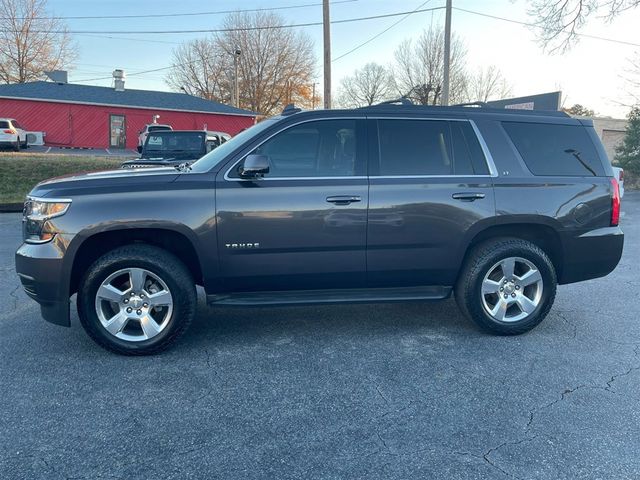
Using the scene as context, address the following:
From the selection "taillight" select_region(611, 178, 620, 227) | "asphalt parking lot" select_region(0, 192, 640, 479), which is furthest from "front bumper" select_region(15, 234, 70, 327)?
"taillight" select_region(611, 178, 620, 227)

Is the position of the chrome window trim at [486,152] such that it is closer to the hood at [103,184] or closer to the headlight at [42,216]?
the hood at [103,184]

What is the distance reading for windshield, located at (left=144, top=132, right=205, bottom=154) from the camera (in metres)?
12.5

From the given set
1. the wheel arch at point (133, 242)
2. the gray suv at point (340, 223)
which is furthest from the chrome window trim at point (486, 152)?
the wheel arch at point (133, 242)

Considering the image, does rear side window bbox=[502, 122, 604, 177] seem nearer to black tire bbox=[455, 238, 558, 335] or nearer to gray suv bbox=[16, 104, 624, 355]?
gray suv bbox=[16, 104, 624, 355]

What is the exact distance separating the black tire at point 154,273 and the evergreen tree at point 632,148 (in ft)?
77.2

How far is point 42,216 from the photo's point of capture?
3734mm

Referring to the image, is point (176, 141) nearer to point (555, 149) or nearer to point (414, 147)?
point (414, 147)

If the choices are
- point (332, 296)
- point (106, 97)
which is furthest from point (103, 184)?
point (106, 97)

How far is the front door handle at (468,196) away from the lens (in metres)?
4.19

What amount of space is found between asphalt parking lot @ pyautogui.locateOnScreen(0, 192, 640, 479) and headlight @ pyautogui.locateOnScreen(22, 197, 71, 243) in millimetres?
954

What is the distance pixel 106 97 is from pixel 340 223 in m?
33.6

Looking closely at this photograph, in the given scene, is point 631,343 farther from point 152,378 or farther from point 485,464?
point 152,378

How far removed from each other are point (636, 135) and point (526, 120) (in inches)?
851

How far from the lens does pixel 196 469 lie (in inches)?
98.7
